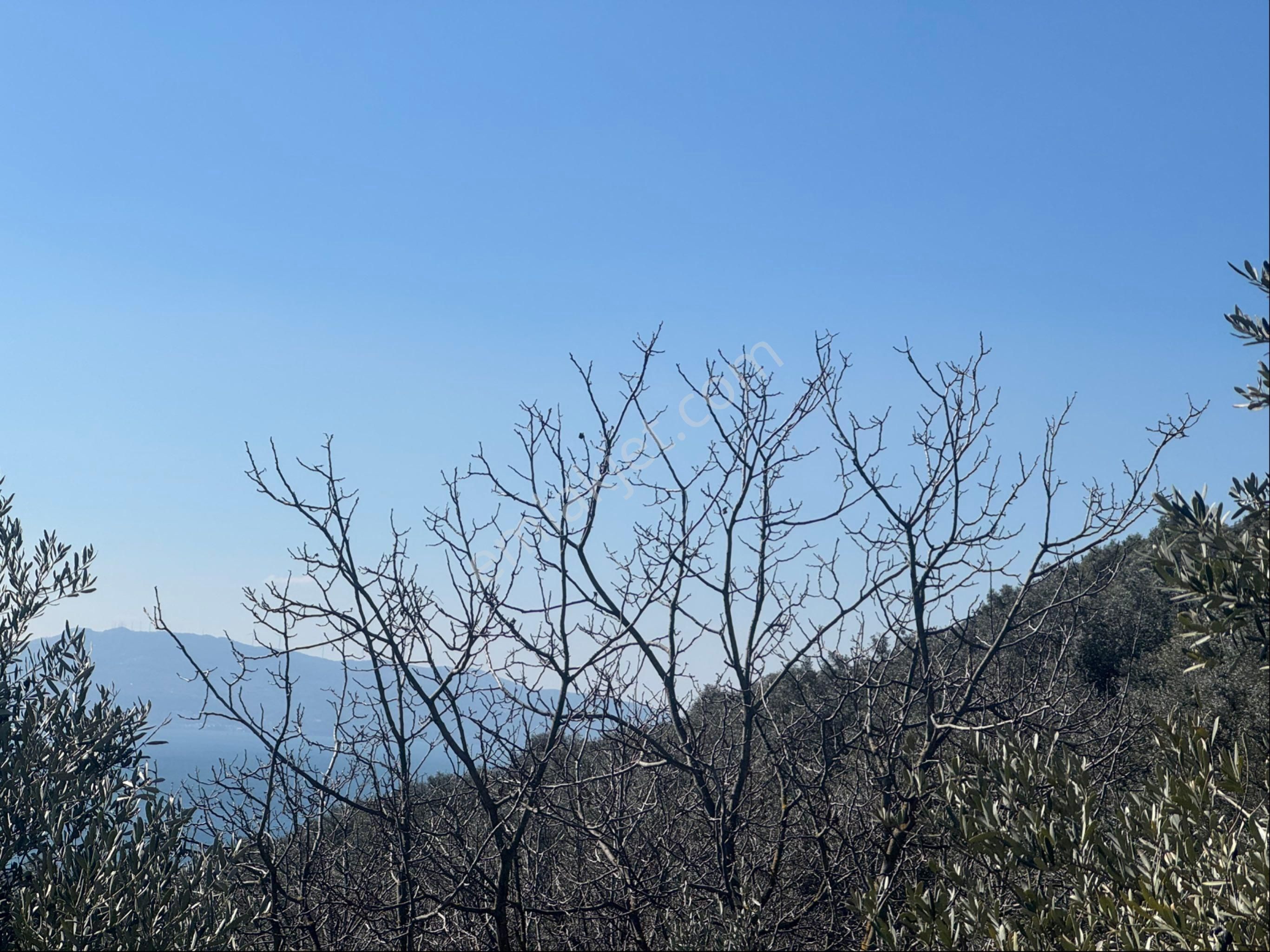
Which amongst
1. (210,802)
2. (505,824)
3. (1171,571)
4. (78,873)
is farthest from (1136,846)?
(210,802)

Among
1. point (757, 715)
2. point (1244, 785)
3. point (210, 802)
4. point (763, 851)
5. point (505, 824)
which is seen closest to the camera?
point (1244, 785)

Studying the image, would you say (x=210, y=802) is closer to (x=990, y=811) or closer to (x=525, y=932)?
(x=525, y=932)

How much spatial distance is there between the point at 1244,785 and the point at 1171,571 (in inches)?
56.5

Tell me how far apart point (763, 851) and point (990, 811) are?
2.57 metres

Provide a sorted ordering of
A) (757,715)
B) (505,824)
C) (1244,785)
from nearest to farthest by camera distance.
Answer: (1244,785), (505,824), (757,715)

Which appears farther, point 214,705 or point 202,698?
point 202,698

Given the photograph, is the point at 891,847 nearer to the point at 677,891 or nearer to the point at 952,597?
the point at 677,891

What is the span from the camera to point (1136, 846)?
3551 mm

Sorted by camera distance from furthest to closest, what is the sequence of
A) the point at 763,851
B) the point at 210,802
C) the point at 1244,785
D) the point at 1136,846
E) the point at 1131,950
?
1. the point at 210,802
2. the point at 763,851
3. the point at 1244,785
4. the point at 1136,846
5. the point at 1131,950

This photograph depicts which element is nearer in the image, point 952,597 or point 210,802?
point 952,597

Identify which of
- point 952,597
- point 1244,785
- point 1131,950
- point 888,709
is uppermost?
point 952,597

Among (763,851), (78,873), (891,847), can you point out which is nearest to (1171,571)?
(891,847)

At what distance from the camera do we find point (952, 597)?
18.7 feet

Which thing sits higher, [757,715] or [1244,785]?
[757,715]
